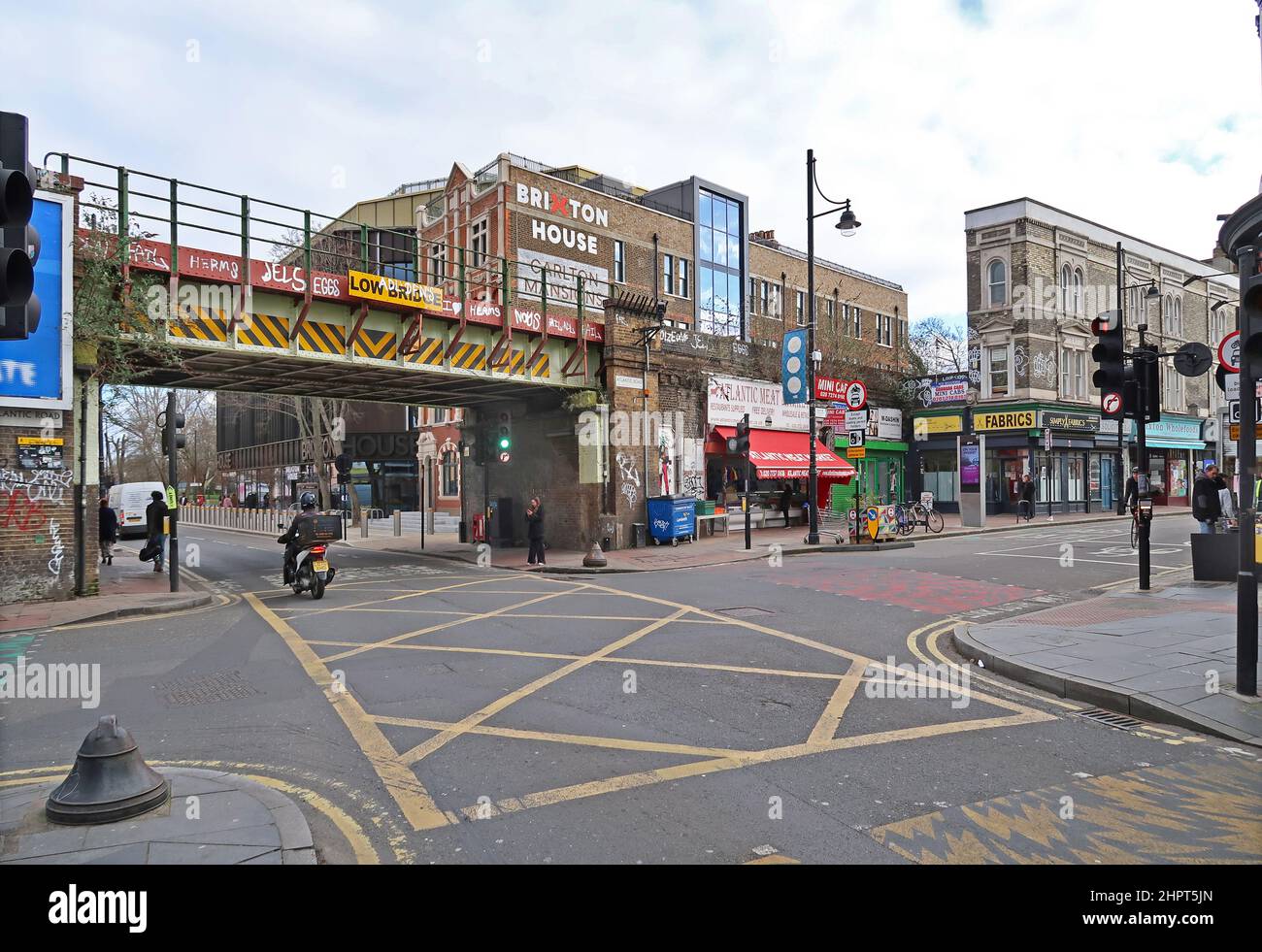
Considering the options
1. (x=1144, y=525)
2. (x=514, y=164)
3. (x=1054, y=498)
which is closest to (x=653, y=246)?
(x=514, y=164)

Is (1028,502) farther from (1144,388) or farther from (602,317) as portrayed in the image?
(1144,388)

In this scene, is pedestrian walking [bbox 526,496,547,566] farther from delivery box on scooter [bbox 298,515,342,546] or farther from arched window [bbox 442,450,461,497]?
arched window [bbox 442,450,461,497]

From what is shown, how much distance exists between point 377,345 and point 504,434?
16.5 ft

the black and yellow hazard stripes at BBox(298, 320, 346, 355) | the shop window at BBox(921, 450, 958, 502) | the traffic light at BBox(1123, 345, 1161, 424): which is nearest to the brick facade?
the black and yellow hazard stripes at BBox(298, 320, 346, 355)

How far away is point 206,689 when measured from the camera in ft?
23.7

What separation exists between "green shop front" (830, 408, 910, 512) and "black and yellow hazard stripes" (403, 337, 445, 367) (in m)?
18.8

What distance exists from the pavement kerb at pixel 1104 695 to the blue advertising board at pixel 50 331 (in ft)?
47.0

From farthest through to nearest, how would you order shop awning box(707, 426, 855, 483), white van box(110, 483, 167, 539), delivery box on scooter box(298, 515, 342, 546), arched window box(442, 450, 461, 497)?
arched window box(442, 450, 461, 497) → white van box(110, 483, 167, 539) → shop awning box(707, 426, 855, 483) → delivery box on scooter box(298, 515, 342, 546)

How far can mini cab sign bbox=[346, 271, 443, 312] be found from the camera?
627 inches

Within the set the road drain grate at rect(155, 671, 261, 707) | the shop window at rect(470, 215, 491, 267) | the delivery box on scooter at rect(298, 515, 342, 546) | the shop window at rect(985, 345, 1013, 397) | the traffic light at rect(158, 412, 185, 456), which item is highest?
the shop window at rect(470, 215, 491, 267)

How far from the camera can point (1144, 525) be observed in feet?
39.9

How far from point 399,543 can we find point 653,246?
1937cm

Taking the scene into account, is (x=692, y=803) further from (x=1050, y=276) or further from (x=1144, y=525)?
(x=1050, y=276)
